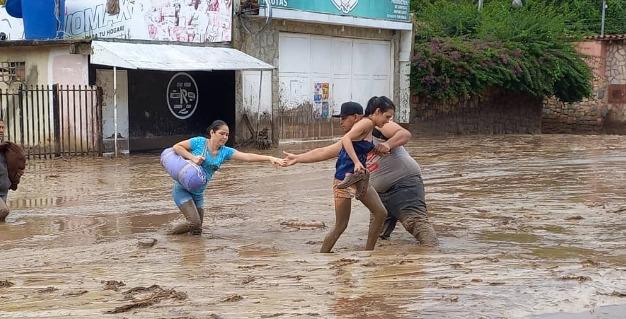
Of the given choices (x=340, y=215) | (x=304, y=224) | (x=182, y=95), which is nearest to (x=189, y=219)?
(x=304, y=224)

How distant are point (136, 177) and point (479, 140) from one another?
12696 millimetres

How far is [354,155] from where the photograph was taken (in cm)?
743

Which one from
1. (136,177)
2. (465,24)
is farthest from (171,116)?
(465,24)

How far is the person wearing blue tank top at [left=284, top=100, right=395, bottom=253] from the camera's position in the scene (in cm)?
751

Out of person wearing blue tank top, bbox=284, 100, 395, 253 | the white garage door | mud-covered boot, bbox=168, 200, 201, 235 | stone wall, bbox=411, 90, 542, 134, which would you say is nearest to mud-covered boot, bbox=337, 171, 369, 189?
person wearing blue tank top, bbox=284, 100, 395, 253

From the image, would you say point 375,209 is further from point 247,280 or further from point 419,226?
point 247,280

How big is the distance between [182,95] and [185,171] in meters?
12.7

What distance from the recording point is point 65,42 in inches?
703

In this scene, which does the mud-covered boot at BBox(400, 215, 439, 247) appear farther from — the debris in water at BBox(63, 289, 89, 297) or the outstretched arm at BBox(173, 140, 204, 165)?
the debris in water at BBox(63, 289, 89, 297)

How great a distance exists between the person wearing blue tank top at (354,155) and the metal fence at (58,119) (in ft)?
36.9

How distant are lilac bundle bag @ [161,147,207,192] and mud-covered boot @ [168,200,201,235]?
20 cm

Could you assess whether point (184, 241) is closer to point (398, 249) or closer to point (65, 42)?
point (398, 249)

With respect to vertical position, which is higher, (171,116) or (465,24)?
(465,24)

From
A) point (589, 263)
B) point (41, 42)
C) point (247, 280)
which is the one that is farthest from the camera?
point (41, 42)
